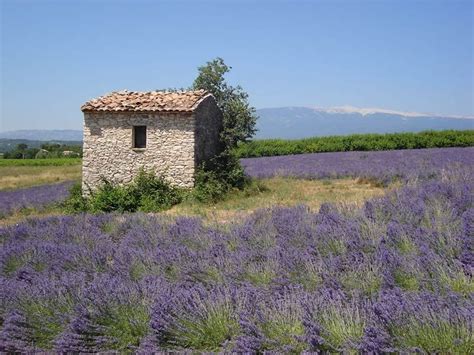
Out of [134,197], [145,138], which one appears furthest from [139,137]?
[134,197]

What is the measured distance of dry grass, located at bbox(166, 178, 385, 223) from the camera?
11742mm

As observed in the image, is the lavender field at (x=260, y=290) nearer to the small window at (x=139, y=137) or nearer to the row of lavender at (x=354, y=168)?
the row of lavender at (x=354, y=168)

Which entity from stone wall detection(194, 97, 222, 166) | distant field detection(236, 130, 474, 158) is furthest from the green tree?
distant field detection(236, 130, 474, 158)

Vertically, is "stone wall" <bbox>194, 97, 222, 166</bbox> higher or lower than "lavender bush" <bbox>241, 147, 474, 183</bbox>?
higher

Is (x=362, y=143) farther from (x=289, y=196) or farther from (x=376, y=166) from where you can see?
(x=289, y=196)

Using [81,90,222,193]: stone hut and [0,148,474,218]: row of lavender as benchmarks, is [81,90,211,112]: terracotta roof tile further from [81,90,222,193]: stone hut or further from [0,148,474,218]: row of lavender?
[0,148,474,218]: row of lavender

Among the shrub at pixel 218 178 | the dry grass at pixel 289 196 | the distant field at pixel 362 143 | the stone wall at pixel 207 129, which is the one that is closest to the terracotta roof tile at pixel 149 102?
Answer: the stone wall at pixel 207 129

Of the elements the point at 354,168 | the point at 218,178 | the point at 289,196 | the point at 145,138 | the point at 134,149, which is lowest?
the point at 289,196

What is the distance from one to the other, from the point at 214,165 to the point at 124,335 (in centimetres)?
1204

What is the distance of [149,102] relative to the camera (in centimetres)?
1459

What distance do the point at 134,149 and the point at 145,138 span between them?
1.62 ft

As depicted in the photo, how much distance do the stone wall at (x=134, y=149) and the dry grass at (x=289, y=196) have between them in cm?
134

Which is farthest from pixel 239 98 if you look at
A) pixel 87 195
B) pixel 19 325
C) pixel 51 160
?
pixel 51 160

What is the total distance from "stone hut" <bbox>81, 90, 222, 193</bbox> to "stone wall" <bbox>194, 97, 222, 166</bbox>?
30mm
